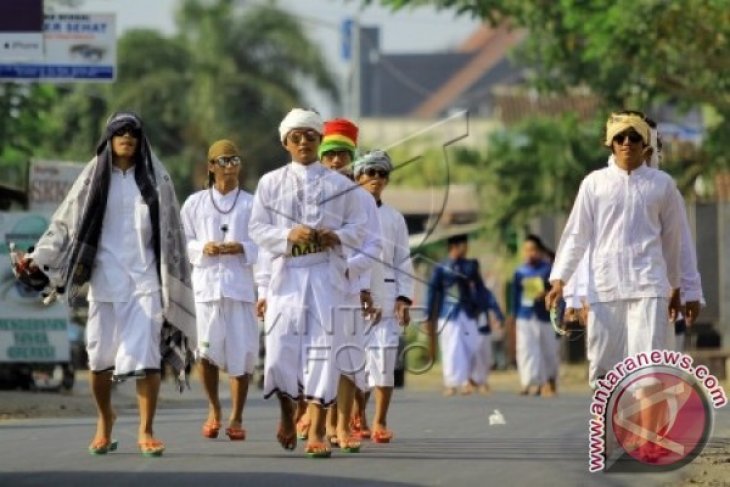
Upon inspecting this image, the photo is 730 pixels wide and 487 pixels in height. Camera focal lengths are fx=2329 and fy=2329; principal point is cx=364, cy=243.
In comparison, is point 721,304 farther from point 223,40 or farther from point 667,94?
point 223,40

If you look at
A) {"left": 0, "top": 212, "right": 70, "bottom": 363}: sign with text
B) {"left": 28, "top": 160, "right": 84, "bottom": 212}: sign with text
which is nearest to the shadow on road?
{"left": 0, "top": 212, "right": 70, "bottom": 363}: sign with text

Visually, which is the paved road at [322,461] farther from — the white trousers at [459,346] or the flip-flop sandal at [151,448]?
the white trousers at [459,346]

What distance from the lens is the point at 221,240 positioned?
1655 cm

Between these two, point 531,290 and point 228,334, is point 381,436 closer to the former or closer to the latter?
point 228,334

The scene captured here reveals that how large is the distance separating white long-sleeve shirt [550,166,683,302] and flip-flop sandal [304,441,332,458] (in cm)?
170

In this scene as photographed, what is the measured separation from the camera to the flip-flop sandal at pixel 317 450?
13.6 metres

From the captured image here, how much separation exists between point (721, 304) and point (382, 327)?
1891cm

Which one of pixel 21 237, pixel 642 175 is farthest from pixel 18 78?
pixel 642 175

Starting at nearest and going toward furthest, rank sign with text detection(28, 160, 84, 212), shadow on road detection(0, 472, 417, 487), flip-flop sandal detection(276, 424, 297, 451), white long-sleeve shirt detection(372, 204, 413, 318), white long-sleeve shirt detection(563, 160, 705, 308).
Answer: shadow on road detection(0, 472, 417, 487)
white long-sleeve shirt detection(563, 160, 705, 308)
flip-flop sandal detection(276, 424, 297, 451)
white long-sleeve shirt detection(372, 204, 413, 318)
sign with text detection(28, 160, 84, 212)

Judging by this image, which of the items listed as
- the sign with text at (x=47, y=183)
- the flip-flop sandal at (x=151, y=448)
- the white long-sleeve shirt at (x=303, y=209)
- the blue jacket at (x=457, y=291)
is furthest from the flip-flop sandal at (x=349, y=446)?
the sign with text at (x=47, y=183)

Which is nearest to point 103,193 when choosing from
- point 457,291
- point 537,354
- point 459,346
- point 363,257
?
point 363,257

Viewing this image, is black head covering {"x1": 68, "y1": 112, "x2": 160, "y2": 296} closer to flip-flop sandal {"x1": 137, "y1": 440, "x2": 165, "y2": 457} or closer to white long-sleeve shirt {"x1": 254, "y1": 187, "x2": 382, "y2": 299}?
white long-sleeve shirt {"x1": 254, "y1": 187, "x2": 382, "y2": 299}

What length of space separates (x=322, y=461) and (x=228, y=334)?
3.17m

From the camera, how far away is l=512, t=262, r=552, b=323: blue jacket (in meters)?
27.5
